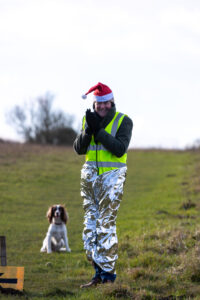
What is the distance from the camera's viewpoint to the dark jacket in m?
6.47

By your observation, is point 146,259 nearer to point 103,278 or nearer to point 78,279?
point 78,279

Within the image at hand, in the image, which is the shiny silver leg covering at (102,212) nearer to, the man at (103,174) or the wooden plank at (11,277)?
the man at (103,174)

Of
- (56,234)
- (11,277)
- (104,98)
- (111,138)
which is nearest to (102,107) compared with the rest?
(104,98)

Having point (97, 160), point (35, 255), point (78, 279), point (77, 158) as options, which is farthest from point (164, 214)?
point (77, 158)

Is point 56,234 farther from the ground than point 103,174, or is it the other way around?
point 103,174

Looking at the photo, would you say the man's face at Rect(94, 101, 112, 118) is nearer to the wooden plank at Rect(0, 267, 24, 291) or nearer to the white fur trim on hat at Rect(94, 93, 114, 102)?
the white fur trim on hat at Rect(94, 93, 114, 102)

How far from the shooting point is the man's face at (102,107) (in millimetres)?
6844

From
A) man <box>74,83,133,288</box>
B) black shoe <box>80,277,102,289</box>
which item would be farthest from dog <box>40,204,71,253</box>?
man <box>74,83,133,288</box>

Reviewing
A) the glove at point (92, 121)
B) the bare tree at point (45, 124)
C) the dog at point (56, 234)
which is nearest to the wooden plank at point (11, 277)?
the glove at point (92, 121)

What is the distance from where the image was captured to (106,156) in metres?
6.68

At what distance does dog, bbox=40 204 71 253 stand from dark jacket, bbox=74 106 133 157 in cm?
440

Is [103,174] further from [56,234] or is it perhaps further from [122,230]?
[122,230]

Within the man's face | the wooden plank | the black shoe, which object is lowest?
the black shoe

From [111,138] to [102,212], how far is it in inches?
38.0
